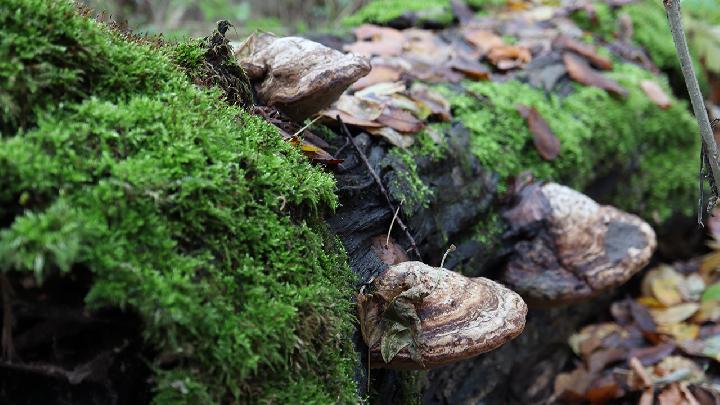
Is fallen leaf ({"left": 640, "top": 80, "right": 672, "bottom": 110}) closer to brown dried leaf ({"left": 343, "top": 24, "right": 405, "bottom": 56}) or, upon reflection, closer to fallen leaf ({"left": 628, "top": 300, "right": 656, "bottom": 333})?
fallen leaf ({"left": 628, "top": 300, "right": 656, "bottom": 333})

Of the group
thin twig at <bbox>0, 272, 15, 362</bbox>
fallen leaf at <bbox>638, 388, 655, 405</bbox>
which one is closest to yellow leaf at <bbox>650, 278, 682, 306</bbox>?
fallen leaf at <bbox>638, 388, 655, 405</bbox>

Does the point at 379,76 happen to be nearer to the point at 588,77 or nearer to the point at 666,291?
the point at 588,77

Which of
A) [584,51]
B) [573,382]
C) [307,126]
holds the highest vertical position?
[307,126]

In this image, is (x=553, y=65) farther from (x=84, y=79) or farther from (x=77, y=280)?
(x=77, y=280)

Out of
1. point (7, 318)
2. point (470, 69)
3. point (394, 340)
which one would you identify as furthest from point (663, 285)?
point (7, 318)

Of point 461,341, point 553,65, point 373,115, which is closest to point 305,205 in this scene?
point 461,341

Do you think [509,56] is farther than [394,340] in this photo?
Yes
